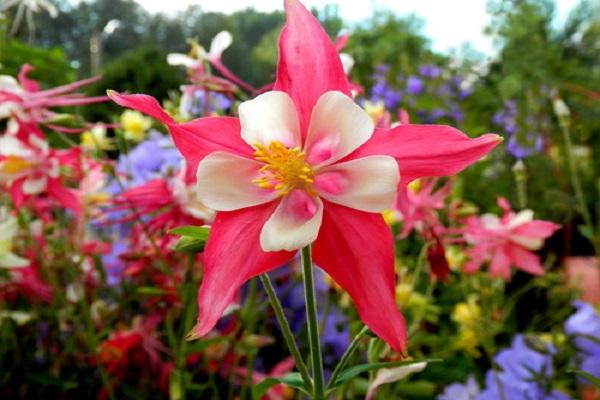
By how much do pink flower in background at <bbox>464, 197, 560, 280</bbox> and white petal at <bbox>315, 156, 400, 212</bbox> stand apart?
301 mm

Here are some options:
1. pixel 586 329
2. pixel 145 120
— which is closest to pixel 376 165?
pixel 586 329

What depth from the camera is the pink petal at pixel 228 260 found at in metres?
Result: 0.27

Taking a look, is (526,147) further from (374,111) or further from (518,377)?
(518,377)

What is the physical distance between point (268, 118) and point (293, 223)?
5 centimetres

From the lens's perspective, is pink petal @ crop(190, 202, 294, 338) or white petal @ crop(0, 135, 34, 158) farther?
white petal @ crop(0, 135, 34, 158)

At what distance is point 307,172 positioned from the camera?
0.99ft

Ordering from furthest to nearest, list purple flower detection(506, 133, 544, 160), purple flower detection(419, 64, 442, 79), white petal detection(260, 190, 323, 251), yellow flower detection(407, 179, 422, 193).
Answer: purple flower detection(419, 64, 442, 79) → purple flower detection(506, 133, 544, 160) → yellow flower detection(407, 179, 422, 193) → white petal detection(260, 190, 323, 251)

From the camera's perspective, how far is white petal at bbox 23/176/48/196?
1.82 feet

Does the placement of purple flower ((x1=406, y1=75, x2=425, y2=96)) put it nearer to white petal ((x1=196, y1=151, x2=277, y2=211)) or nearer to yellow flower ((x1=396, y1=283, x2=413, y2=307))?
yellow flower ((x1=396, y1=283, x2=413, y2=307))

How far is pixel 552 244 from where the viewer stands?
175 cm

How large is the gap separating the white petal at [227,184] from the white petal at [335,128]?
3 centimetres

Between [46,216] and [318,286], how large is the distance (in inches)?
12.1

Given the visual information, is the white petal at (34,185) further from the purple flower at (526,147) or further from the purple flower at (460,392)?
the purple flower at (526,147)

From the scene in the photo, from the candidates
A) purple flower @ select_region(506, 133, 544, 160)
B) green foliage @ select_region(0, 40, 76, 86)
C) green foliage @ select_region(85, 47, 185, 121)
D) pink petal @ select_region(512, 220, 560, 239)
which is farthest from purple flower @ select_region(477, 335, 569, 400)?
green foliage @ select_region(85, 47, 185, 121)
